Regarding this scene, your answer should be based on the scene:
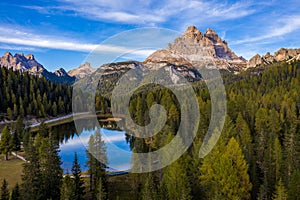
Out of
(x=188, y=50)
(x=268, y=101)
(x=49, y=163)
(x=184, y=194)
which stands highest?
(x=188, y=50)

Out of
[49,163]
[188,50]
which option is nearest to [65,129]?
[49,163]

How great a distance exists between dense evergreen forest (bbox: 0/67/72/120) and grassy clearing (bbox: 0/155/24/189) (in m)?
54.0

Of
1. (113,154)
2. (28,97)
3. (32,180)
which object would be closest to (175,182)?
(113,154)

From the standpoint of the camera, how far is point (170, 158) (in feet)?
99.7

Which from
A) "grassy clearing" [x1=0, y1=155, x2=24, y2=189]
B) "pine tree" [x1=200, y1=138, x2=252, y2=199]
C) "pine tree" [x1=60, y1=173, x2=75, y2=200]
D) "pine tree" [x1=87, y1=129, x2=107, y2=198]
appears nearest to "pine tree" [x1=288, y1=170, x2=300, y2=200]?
"pine tree" [x1=200, y1=138, x2=252, y2=199]

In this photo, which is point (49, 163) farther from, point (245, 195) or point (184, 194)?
point (245, 195)

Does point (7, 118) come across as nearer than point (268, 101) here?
No

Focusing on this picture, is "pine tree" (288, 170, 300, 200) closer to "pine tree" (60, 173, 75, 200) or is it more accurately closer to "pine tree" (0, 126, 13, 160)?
"pine tree" (60, 173, 75, 200)

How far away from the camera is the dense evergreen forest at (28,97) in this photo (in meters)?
105

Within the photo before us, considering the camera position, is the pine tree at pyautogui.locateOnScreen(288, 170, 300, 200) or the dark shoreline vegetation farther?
the pine tree at pyautogui.locateOnScreen(288, 170, 300, 200)

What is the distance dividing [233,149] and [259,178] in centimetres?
968

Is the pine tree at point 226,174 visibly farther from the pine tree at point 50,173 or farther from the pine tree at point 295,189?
the pine tree at point 50,173

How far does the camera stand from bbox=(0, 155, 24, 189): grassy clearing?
126ft

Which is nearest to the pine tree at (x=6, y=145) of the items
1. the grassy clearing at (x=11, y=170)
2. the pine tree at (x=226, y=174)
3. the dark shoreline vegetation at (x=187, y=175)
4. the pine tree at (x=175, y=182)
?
the dark shoreline vegetation at (x=187, y=175)
